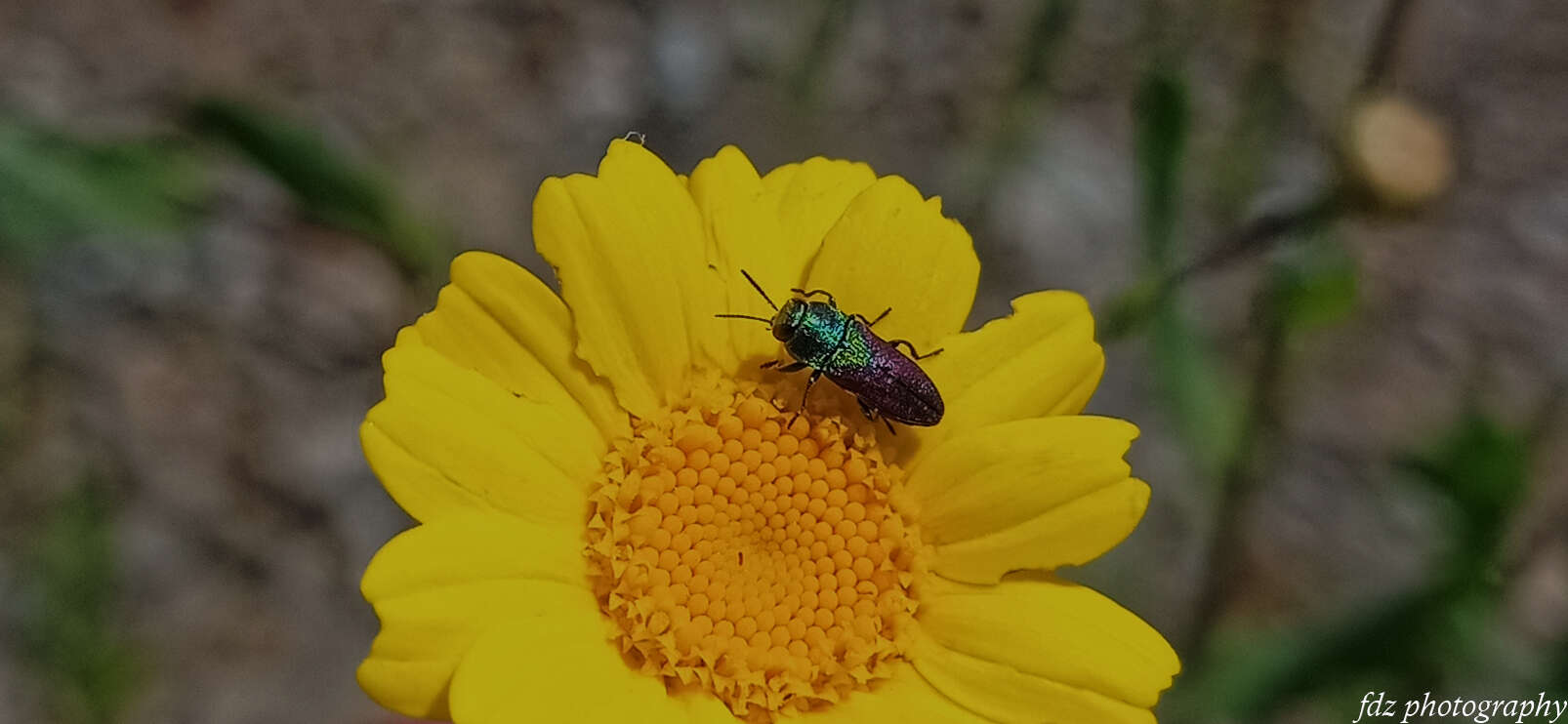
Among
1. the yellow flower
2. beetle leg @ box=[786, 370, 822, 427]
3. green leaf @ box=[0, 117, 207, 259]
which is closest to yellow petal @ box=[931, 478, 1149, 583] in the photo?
the yellow flower

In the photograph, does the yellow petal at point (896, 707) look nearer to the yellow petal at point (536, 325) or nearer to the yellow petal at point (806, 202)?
the yellow petal at point (536, 325)

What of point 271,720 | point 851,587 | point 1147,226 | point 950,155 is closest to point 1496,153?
point 950,155

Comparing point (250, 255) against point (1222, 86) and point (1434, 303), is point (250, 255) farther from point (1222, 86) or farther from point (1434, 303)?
point (1434, 303)

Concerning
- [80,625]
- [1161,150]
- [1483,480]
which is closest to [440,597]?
[1161,150]

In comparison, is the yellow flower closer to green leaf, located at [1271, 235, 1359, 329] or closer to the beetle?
the beetle

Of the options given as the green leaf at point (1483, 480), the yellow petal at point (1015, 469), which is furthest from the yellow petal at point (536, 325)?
the green leaf at point (1483, 480)
